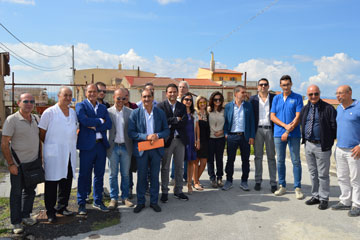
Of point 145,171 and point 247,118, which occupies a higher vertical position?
point 247,118

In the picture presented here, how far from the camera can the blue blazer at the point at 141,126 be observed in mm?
4754

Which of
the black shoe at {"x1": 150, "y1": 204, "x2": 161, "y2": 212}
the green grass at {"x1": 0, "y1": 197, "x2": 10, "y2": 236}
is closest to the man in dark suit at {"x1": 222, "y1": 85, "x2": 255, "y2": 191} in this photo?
the black shoe at {"x1": 150, "y1": 204, "x2": 161, "y2": 212}

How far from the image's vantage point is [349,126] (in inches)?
181

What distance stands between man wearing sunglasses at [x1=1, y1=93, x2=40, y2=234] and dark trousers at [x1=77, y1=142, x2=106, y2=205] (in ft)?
2.38

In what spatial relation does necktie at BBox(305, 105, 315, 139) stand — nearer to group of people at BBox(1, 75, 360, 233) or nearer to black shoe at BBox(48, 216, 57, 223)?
group of people at BBox(1, 75, 360, 233)

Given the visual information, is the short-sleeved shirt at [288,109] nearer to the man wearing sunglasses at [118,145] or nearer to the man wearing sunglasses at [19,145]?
the man wearing sunglasses at [118,145]

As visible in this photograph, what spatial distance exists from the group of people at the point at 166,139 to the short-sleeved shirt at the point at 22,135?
12mm

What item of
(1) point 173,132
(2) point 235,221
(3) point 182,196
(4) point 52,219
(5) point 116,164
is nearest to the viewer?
(4) point 52,219

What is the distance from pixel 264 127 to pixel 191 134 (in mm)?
1495

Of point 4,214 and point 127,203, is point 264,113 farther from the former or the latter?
point 4,214

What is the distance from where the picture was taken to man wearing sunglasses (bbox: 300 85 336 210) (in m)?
4.91

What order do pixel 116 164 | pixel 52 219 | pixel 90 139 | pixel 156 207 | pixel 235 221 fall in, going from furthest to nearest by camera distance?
pixel 116 164, pixel 156 207, pixel 90 139, pixel 235 221, pixel 52 219

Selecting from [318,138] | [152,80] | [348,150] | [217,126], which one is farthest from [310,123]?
[152,80]

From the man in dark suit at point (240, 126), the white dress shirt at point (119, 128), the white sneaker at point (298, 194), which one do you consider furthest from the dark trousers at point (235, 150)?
the white dress shirt at point (119, 128)
